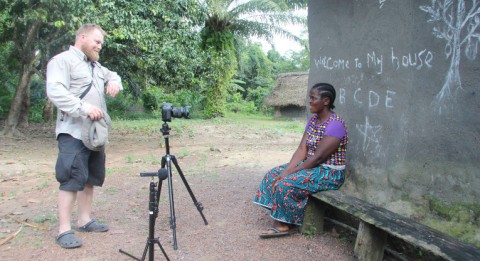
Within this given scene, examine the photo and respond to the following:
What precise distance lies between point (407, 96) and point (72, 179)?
2927 millimetres

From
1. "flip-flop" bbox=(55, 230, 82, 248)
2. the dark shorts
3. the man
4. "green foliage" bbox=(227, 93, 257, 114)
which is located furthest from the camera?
"green foliage" bbox=(227, 93, 257, 114)

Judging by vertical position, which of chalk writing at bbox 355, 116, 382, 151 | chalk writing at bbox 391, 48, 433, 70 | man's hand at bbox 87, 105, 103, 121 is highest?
→ chalk writing at bbox 391, 48, 433, 70

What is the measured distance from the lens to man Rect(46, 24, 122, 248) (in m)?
3.46

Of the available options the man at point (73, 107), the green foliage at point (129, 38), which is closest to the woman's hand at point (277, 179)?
the man at point (73, 107)

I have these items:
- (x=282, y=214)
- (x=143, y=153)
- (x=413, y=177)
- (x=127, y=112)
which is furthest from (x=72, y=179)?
(x=127, y=112)

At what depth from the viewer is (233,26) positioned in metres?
20.2

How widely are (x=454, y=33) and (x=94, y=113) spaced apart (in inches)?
113

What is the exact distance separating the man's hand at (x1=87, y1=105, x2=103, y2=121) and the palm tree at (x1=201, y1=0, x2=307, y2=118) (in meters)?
14.6

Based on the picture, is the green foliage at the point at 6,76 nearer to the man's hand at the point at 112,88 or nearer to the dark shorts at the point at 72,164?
the man's hand at the point at 112,88

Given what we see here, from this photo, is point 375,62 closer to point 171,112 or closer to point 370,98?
point 370,98

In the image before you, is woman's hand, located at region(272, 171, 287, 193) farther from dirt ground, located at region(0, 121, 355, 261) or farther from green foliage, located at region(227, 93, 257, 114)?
green foliage, located at region(227, 93, 257, 114)

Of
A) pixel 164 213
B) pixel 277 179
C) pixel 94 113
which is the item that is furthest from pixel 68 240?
pixel 277 179

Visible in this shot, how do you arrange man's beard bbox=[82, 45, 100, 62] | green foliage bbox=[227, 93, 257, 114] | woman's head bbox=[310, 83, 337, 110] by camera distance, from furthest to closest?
green foliage bbox=[227, 93, 257, 114] → woman's head bbox=[310, 83, 337, 110] → man's beard bbox=[82, 45, 100, 62]

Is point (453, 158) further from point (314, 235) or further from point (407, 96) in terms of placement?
point (314, 235)
